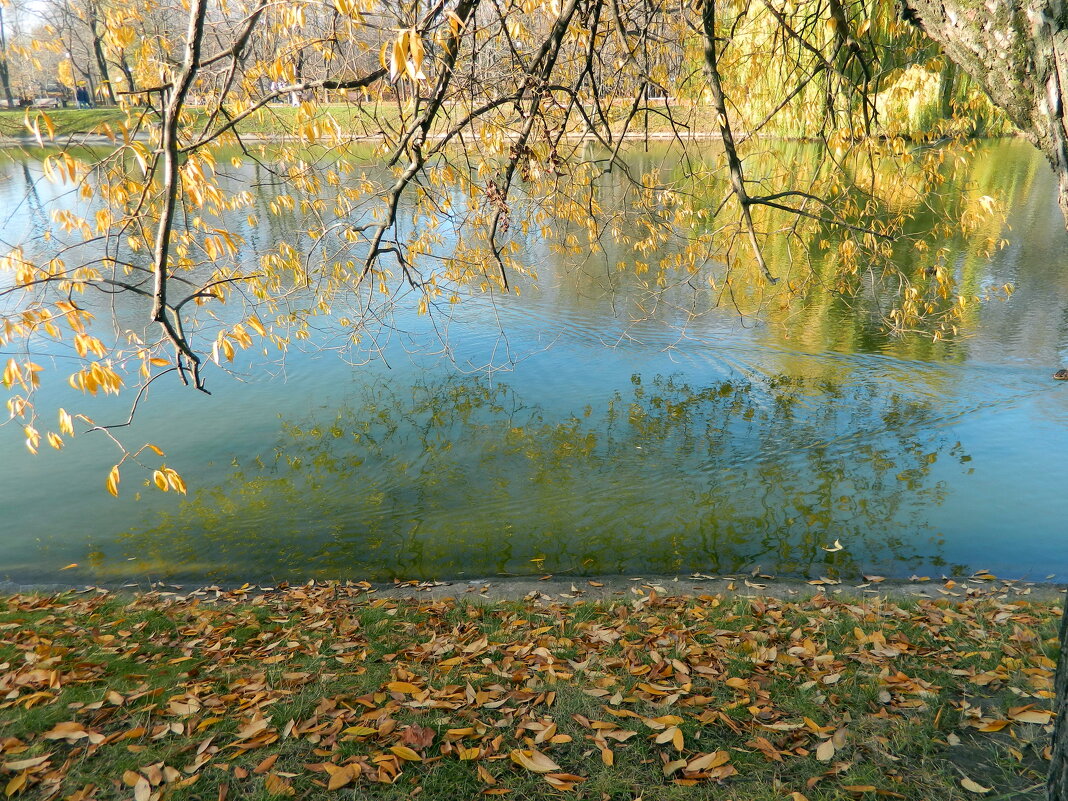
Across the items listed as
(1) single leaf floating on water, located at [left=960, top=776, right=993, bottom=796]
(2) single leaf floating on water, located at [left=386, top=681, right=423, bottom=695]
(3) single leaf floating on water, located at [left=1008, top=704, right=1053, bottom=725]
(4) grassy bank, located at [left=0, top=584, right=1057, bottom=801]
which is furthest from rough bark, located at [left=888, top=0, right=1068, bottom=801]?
(2) single leaf floating on water, located at [left=386, top=681, right=423, bottom=695]

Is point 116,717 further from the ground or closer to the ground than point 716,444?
further from the ground

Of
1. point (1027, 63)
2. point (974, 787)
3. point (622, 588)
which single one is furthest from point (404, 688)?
point (1027, 63)

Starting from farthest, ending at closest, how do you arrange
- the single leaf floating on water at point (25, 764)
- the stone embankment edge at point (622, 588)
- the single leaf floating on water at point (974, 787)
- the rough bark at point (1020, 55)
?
the stone embankment edge at point (622, 588), the single leaf floating on water at point (25, 764), the single leaf floating on water at point (974, 787), the rough bark at point (1020, 55)

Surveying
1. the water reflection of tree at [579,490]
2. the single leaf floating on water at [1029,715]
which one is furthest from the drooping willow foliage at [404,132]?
the single leaf floating on water at [1029,715]

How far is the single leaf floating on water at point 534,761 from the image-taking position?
2.65 m

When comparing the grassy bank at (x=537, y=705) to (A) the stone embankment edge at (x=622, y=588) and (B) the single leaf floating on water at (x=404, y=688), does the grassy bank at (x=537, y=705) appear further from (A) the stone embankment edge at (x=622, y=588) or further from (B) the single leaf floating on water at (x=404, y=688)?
→ (A) the stone embankment edge at (x=622, y=588)

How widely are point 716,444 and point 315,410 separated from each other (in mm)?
4417

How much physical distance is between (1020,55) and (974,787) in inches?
89.1

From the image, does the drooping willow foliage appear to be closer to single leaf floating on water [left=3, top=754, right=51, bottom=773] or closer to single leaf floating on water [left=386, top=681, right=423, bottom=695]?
single leaf floating on water [left=3, top=754, right=51, bottom=773]

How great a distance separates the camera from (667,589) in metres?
5.02

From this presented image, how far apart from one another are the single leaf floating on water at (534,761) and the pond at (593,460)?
9.52 feet

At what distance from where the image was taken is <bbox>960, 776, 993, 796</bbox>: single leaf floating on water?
2457 millimetres

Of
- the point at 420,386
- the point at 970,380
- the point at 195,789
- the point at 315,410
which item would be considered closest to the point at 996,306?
the point at 970,380

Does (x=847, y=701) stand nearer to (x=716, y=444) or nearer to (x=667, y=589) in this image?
(x=667, y=589)
